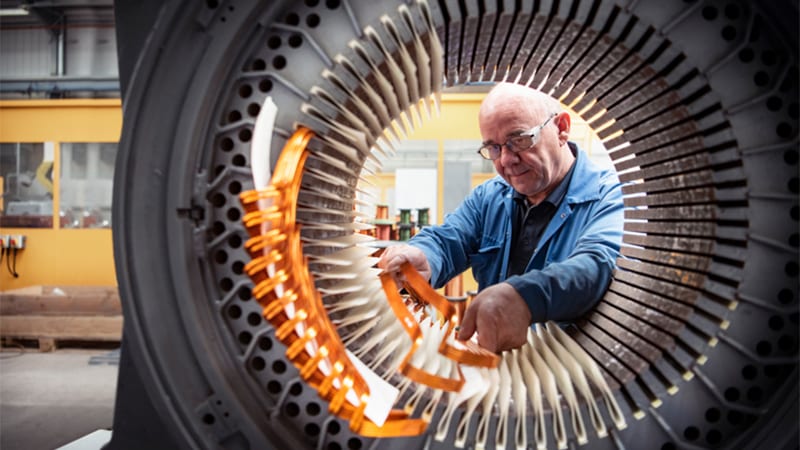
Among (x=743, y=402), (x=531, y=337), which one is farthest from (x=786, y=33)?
(x=531, y=337)

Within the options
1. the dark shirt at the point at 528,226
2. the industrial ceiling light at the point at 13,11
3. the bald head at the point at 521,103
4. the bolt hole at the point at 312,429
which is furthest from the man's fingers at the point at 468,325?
the industrial ceiling light at the point at 13,11

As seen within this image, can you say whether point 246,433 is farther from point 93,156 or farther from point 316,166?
point 93,156

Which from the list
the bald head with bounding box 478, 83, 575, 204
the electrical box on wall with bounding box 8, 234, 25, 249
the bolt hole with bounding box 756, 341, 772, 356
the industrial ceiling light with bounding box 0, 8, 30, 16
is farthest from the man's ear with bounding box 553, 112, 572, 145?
the industrial ceiling light with bounding box 0, 8, 30, 16

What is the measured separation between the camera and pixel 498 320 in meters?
1.24

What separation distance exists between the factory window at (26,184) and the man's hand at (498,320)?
625 centimetres

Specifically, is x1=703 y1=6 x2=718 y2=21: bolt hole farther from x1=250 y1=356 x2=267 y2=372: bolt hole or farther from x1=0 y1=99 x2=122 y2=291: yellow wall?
x1=0 y1=99 x2=122 y2=291: yellow wall

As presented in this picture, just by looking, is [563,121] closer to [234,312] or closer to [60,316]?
[234,312]

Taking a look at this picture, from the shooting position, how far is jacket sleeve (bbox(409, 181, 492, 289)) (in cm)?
217

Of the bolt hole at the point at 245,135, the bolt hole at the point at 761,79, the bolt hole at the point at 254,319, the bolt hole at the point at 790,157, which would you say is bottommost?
the bolt hole at the point at 254,319

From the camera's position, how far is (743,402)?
812 mm

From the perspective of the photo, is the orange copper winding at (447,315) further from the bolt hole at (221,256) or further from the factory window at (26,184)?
the factory window at (26,184)

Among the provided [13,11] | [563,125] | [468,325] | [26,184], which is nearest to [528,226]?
[563,125]

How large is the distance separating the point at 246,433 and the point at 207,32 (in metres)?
0.67

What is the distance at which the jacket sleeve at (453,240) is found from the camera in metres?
2.17
